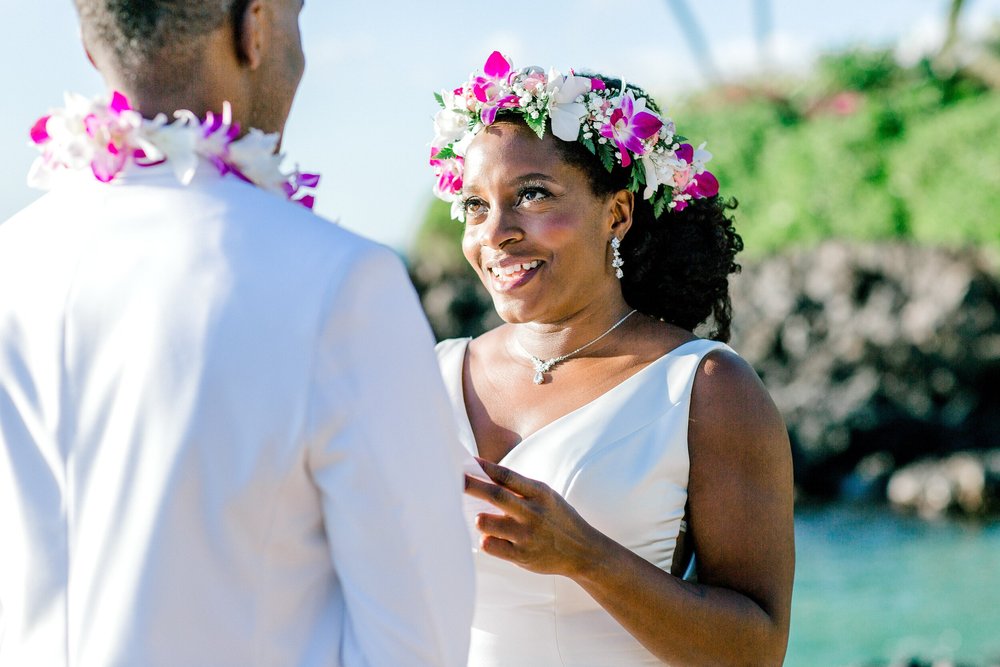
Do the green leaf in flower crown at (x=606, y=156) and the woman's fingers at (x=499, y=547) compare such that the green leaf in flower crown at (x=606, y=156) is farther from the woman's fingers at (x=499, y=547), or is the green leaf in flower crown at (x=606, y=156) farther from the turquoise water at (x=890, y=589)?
the turquoise water at (x=890, y=589)

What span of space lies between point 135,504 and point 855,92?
18.8 metres

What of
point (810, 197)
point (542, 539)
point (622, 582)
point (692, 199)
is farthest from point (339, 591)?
point (810, 197)

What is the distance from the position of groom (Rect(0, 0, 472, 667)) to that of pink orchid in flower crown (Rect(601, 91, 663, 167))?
5.46ft

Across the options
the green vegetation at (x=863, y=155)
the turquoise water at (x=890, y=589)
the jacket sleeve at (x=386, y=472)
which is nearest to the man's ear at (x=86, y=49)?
the jacket sleeve at (x=386, y=472)

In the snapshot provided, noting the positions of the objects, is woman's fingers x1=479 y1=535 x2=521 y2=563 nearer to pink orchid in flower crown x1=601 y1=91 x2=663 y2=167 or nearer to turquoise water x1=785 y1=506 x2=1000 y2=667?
pink orchid in flower crown x1=601 y1=91 x2=663 y2=167

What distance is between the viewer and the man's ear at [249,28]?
6.21ft

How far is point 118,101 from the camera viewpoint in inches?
74.6

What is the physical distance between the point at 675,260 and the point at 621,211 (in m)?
0.22

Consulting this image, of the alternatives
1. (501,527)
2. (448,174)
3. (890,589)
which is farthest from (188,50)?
(890,589)

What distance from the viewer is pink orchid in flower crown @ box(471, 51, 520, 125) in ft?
11.1

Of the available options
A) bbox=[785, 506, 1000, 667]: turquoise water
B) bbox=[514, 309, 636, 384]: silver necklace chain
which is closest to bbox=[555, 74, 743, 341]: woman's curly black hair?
bbox=[514, 309, 636, 384]: silver necklace chain

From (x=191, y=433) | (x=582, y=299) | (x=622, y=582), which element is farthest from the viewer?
(x=582, y=299)

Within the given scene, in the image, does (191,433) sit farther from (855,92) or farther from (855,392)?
(855,92)

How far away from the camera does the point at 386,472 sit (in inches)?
68.1
